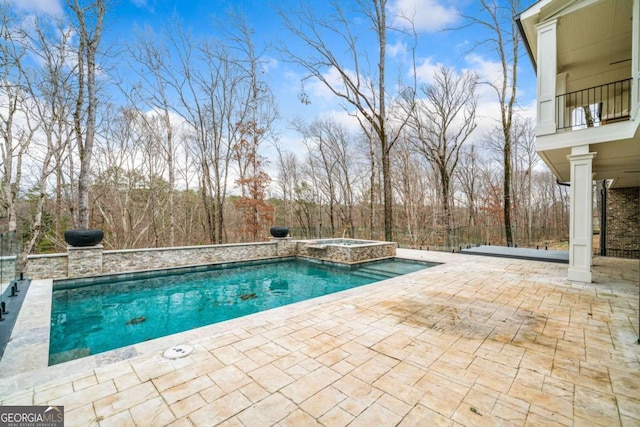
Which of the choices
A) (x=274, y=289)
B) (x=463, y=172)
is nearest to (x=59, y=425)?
(x=274, y=289)

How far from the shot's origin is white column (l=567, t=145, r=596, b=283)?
507 centimetres

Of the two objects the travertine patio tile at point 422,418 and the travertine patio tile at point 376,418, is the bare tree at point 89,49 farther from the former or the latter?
the travertine patio tile at point 422,418

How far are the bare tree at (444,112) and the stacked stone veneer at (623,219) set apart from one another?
5.96 metres

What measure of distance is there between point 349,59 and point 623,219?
455 inches

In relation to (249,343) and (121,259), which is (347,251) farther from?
(121,259)

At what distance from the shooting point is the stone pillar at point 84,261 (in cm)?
646

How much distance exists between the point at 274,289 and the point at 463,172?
753 inches

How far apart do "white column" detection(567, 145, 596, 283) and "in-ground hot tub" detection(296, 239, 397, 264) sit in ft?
15.9

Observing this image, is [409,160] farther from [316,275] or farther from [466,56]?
[316,275]

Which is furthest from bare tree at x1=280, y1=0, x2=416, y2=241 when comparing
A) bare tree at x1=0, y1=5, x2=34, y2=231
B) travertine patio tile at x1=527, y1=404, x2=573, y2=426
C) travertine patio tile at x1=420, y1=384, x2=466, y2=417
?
travertine patio tile at x1=527, y1=404, x2=573, y2=426

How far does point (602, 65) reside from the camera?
6.85 metres

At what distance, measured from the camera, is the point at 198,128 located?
13914 mm

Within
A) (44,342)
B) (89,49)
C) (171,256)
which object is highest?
(89,49)

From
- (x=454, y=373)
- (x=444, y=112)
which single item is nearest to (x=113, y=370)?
(x=454, y=373)
